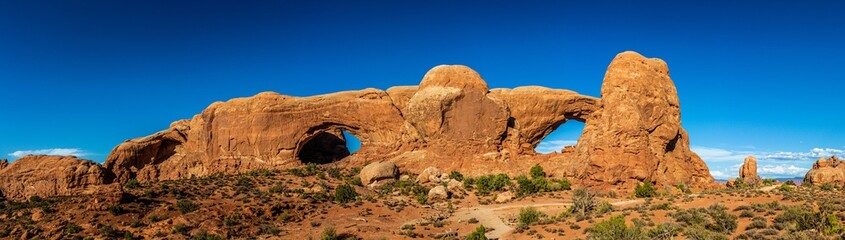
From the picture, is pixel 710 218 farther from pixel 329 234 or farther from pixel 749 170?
pixel 749 170

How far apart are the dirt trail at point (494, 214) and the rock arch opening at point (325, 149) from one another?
2349cm

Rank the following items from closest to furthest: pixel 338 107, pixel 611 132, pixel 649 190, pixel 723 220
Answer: pixel 723 220 < pixel 649 190 < pixel 611 132 < pixel 338 107

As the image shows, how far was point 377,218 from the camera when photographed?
32812 millimetres

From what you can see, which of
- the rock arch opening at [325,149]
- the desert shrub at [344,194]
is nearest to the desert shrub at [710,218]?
the desert shrub at [344,194]

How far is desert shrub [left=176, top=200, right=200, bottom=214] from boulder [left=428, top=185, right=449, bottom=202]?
1574cm

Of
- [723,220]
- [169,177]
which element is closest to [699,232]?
[723,220]

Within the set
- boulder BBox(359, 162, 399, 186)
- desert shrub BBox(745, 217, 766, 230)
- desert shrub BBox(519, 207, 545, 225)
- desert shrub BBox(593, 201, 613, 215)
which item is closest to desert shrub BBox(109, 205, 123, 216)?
boulder BBox(359, 162, 399, 186)

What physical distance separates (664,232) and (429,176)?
77.6 feet

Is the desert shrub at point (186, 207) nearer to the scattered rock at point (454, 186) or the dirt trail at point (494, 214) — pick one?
the dirt trail at point (494, 214)

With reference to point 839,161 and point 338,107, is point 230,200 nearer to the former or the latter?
point 338,107

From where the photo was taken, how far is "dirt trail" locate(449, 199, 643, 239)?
28.8m

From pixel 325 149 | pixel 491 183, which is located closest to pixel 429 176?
pixel 491 183

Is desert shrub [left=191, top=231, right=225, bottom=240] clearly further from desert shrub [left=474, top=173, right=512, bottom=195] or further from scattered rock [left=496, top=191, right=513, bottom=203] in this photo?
desert shrub [left=474, top=173, right=512, bottom=195]

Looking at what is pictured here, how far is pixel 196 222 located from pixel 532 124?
3039 centimetres
